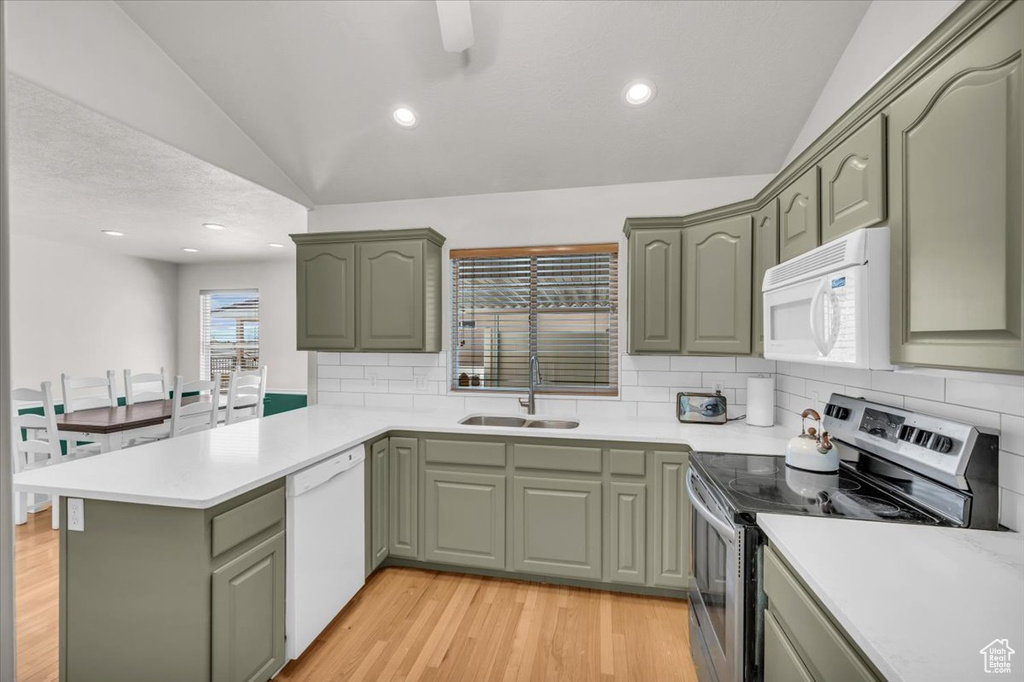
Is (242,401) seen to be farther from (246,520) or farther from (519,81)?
(519,81)

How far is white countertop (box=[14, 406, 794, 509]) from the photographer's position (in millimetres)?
1490

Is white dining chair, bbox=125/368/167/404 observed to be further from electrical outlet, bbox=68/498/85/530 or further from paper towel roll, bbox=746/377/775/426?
paper towel roll, bbox=746/377/775/426

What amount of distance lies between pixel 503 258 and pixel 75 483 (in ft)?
8.08

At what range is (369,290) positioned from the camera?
3.04 meters

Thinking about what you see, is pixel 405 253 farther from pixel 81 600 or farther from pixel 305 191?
pixel 81 600

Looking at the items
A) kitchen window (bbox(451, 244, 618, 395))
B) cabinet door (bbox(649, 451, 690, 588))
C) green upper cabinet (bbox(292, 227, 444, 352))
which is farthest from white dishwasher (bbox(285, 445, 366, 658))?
cabinet door (bbox(649, 451, 690, 588))

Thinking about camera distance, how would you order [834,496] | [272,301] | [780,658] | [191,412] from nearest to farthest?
[780,658]
[834,496]
[191,412]
[272,301]

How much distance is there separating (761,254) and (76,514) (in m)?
3.02

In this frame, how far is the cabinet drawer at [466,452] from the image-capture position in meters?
2.51

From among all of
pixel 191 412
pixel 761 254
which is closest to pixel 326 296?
pixel 191 412

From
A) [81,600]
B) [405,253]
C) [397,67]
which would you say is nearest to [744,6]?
[397,67]

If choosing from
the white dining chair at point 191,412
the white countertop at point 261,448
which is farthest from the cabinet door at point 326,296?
the white dining chair at point 191,412

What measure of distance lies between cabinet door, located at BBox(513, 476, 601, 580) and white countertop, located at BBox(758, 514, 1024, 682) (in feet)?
3.99

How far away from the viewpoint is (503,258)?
3225 mm
